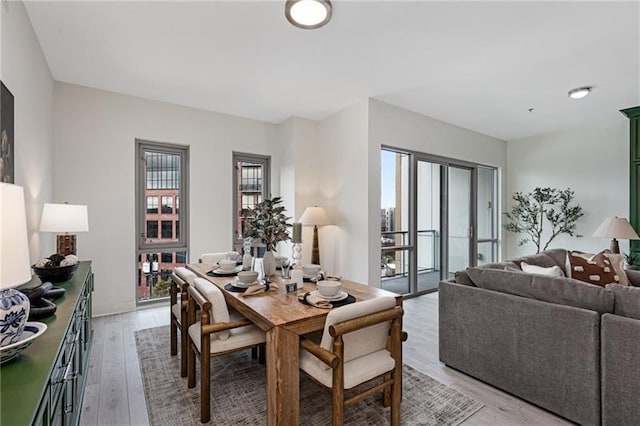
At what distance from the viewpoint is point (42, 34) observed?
265 cm

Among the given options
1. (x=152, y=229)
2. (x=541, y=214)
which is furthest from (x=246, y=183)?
(x=541, y=214)

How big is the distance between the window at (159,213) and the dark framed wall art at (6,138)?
2.04 m

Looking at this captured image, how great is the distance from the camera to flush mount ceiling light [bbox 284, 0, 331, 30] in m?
2.16

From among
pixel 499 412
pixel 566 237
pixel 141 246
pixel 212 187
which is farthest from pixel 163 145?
pixel 566 237

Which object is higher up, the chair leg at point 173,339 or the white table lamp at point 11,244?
the white table lamp at point 11,244

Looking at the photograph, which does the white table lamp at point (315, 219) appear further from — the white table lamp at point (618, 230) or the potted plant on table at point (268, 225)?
the white table lamp at point (618, 230)

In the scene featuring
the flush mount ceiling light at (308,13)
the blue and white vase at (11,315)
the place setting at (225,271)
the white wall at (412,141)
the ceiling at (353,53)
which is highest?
the ceiling at (353,53)

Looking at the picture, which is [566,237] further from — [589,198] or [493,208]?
[493,208]

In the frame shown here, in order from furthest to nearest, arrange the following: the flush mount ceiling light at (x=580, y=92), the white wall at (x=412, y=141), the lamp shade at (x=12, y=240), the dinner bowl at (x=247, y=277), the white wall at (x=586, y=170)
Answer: the white wall at (x=586, y=170), the white wall at (x=412, y=141), the flush mount ceiling light at (x=580, y=92), the dinner bowl at (x=247, y=277), the lamp shade at (x=12, y=240)

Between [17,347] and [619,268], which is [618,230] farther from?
[17,347]

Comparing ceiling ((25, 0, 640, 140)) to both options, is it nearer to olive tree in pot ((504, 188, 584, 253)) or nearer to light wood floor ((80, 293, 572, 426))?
olive tree in pot ((504, 188, 584, 253))

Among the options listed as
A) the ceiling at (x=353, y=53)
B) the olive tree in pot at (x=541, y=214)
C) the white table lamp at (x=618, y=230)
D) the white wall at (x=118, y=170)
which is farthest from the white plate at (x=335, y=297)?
the olive tree in pot at (x=541, y=214)

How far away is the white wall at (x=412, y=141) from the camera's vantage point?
4.07 m

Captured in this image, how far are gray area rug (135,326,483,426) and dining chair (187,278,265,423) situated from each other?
8.2 inches
